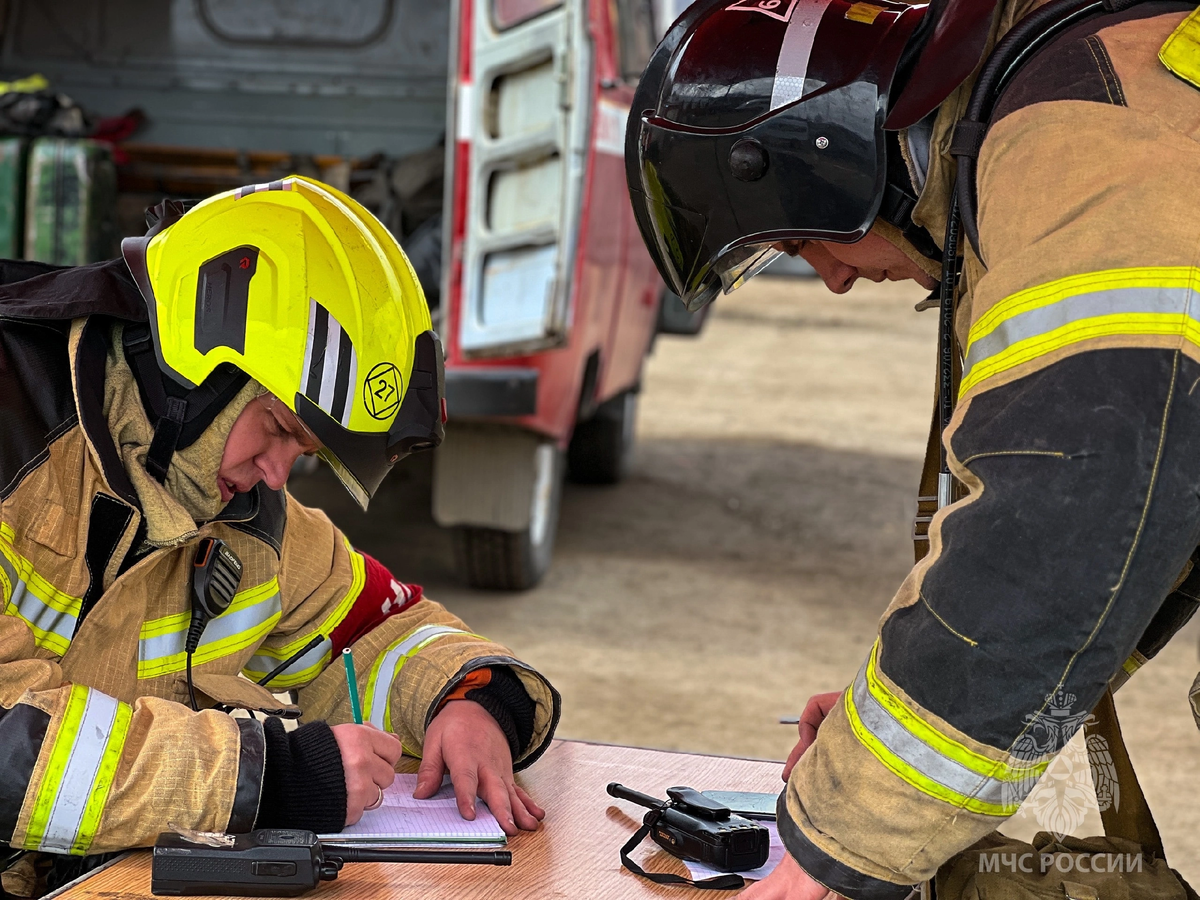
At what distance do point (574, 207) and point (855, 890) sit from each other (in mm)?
3368

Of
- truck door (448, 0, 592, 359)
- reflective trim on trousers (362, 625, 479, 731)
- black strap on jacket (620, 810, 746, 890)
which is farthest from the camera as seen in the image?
truck door (448, 0, 592, 359)

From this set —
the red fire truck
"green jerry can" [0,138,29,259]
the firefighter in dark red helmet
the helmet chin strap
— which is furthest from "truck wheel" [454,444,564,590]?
the firefighter in dark red helmet

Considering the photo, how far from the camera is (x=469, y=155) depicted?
4.45 m

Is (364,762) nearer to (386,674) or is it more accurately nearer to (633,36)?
(386,674)

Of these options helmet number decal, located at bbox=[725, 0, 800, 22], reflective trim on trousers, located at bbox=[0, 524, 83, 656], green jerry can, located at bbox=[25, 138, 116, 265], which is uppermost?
helmet number decal, located at bbox=[725, 0, 800, 22]

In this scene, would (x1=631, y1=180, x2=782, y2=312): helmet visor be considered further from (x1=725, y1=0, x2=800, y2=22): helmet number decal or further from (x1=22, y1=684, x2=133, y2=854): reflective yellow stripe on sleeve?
(x1=22, y1=684, x2=133, y2=854): reflective yellow stripe on sleeve

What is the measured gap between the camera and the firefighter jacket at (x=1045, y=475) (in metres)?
1.10

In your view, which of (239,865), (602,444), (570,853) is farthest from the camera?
(602,444)

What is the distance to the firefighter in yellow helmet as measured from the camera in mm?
1521

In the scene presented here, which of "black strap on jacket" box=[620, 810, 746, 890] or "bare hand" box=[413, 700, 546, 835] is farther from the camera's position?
"bare hand" box=[413, 700, 546, 835]

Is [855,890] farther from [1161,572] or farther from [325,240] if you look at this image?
[325,240]

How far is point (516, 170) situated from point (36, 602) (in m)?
3.11

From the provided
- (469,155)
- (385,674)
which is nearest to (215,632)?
(385,674)

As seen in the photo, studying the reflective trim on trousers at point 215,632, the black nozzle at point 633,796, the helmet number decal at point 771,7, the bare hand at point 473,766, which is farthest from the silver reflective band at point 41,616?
the helmet number decal at point 771,7
